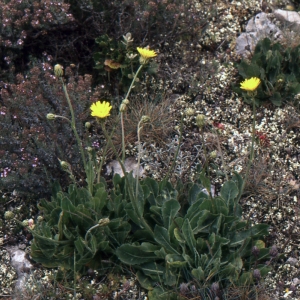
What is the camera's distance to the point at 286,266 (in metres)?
3.01

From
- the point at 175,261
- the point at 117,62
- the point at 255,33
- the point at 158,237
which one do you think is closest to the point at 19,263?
the point at 158,237

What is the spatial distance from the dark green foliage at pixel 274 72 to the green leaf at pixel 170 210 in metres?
1.39

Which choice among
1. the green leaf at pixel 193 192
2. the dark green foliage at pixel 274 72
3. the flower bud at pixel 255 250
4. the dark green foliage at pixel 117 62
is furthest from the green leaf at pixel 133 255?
the dark green foliage at pixel 274 72

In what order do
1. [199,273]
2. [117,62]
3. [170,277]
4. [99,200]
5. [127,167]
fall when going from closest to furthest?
[199,273] < [170,277] < [99,200] < [127,167] < [117,62]

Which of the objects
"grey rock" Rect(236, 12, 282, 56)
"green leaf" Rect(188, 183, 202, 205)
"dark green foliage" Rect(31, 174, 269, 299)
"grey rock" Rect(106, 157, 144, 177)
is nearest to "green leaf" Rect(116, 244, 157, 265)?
"dark green foliage" Rect(31, 174, 269, 299)

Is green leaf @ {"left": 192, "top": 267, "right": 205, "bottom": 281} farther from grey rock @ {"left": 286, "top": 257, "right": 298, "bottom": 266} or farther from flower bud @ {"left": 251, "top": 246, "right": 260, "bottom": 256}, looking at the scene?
grey rock @ {"left": 286, "top": 257, "right": 298, "bottom": 266}

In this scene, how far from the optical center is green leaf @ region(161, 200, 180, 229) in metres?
2.77

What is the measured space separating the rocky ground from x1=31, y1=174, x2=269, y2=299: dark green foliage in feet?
0.54

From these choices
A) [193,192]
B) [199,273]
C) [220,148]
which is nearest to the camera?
[199,273]

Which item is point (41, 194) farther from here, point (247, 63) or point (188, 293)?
point (247, 63)

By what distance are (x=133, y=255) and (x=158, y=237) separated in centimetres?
17

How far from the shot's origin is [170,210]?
9.16 feet

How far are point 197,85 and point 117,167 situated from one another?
0.96m

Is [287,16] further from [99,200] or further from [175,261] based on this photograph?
[175,261]
